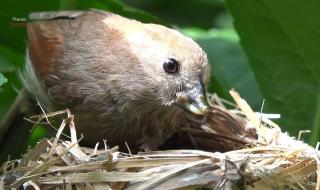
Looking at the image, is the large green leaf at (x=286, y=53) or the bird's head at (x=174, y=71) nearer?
the bird's head at (x=174, y=71)

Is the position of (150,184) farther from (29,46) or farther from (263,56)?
(29,46)

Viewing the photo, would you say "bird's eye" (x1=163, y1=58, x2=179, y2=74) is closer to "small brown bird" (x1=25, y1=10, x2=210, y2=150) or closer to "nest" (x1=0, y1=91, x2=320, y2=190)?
"small brown bird" (x1=25, y1=10, x2=210, y2=150)

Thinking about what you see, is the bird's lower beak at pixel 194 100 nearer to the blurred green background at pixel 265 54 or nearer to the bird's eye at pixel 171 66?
the bird's eye at pixel 171 66

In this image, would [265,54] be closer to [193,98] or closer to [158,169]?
[193,98]

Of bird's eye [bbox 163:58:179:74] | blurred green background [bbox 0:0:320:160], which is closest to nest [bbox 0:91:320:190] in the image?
bird's eye [bbox 163:58:179:74]

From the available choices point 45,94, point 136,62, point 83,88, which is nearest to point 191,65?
point 136,62

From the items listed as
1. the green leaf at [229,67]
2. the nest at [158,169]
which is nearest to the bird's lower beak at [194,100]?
→ the nest at [158,169]
